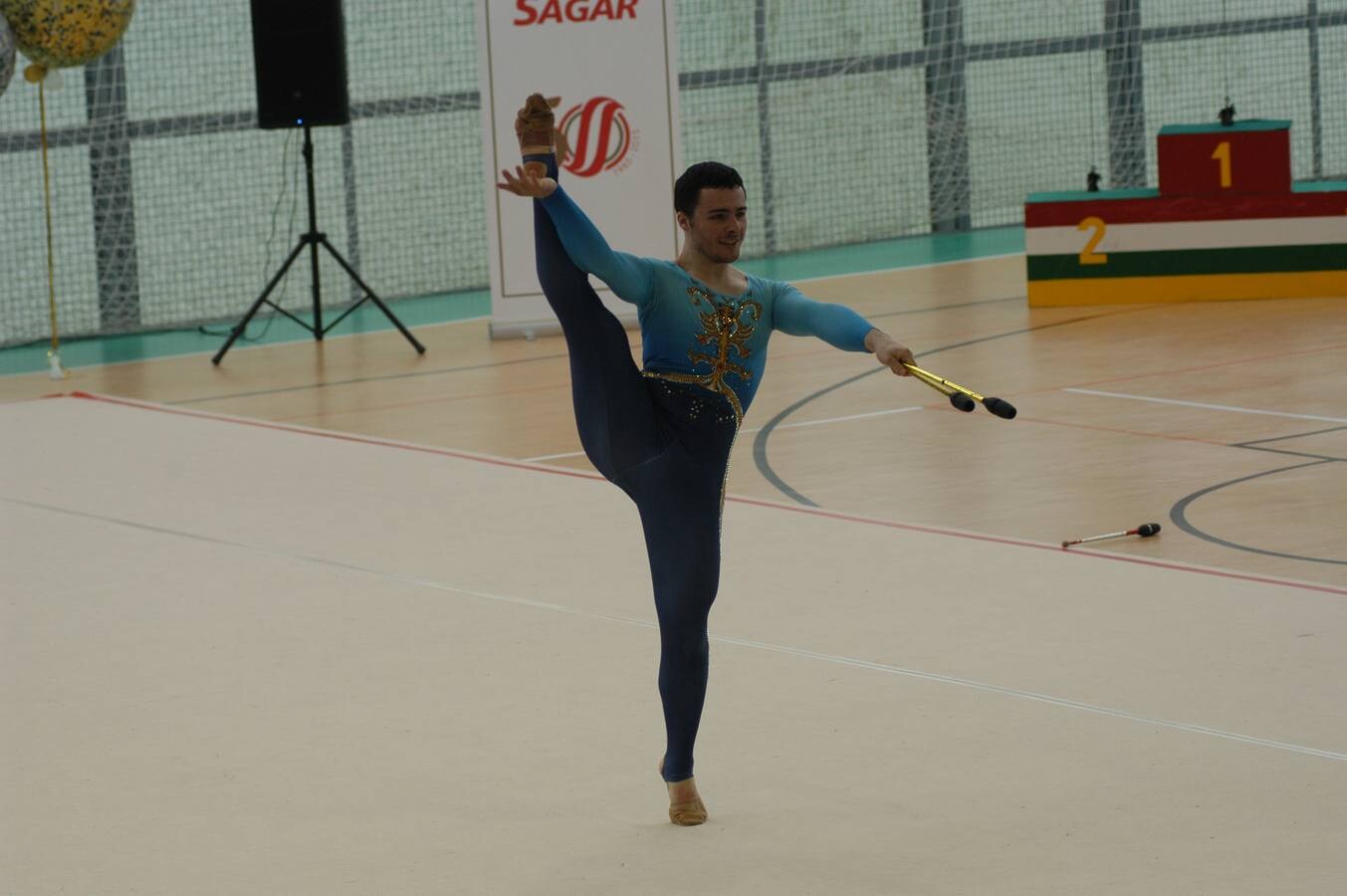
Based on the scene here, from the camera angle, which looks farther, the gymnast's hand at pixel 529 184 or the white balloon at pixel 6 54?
the white balloon at pixel 6 54

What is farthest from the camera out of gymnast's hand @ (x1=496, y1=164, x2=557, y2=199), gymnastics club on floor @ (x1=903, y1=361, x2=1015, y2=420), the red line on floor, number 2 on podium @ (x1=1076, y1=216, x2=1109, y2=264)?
number 2 on podium @ (x1=1076, y1=216, x2=1109, y2=264)

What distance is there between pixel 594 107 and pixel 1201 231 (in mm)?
3401

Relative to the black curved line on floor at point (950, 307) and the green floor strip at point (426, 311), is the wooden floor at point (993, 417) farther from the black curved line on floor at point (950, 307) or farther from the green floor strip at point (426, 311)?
the green floor strip at point (426, 311)

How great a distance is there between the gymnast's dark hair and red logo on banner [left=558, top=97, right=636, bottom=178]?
683cm

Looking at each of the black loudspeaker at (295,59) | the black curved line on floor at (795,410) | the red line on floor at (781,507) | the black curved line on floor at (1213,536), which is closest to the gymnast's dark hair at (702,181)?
the red line on floor at (781,507)

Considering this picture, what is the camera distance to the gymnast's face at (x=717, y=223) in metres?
3.67

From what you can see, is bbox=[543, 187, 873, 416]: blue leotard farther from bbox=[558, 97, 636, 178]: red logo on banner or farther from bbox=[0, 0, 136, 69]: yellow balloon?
bbox=[558, 97, 636, 178]: red logo on banner

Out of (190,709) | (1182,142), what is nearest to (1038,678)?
(190,709)

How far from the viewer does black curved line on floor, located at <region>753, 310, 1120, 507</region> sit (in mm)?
6832

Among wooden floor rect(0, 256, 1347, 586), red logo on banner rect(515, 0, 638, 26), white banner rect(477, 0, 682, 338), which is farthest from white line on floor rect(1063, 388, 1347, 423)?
red logo on banner rect(515, 0, 638, 26)

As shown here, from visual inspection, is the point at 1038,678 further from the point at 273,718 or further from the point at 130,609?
the point at 130,609

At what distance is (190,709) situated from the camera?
15.0 ft

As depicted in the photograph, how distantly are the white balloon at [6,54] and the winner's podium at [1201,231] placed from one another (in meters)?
5.42

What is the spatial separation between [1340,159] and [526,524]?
11.5 meters
